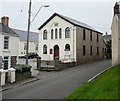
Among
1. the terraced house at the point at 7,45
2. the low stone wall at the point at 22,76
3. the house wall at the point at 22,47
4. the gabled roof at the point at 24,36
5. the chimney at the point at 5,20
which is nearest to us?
the low stone wall at the point at 22,76

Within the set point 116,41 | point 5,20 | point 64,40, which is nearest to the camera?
point 116,41

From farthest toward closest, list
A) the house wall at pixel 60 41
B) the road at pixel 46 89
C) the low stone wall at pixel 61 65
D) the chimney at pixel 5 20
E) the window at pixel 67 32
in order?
the window at pixel 67 32
the house wall at pixel 60 41
the chimney at pixel 5 20
the low stone wall at pixel 61 65
the road at pixel 46 89

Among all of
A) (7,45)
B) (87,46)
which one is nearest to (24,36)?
(87,46)

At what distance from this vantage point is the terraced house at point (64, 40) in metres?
29.5

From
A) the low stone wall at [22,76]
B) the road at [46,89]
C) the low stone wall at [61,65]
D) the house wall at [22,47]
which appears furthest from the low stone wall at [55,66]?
the house wall at [22,47]

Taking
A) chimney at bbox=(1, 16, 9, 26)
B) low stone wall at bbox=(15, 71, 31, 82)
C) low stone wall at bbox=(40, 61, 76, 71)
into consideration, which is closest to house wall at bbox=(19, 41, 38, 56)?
chimney at bbox=(1, 16, 9, 26)

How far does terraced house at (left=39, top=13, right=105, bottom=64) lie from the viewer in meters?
29.5

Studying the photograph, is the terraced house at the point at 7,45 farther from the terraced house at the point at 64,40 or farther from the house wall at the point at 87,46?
the house wall at the point at 87,46

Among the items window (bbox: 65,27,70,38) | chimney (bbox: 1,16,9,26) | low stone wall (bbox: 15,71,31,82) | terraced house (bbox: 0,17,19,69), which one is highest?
chimney (bbox: 1,16,9,26)

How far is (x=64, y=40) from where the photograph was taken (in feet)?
99.9

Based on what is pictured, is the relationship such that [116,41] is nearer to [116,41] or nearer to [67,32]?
[116,41]

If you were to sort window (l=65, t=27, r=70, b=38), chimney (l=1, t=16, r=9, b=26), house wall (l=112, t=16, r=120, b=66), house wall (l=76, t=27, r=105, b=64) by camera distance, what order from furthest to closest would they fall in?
window (l=65, t=27, r=70, b=38) < house wall (l=76, t=27, r=105, b=64) < chimney (l=1, t=16, r=9, b=26) < house wall (l=112, t=16, r=120, b=66)

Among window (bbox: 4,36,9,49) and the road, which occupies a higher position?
window (bbox: 4,36,9,49)

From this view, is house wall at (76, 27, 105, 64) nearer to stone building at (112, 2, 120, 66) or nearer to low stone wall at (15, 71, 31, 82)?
stone building at (112, 2, 120, 66)
